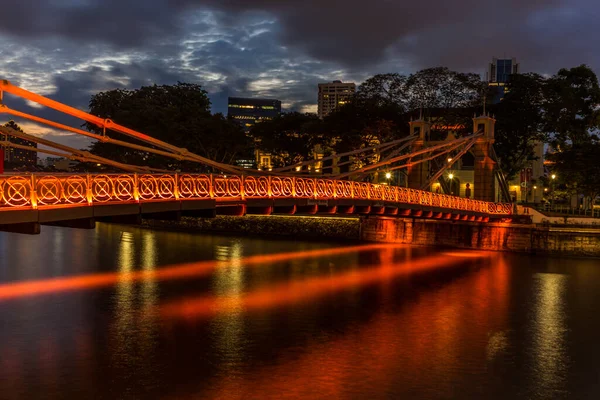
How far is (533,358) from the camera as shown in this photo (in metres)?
20.9

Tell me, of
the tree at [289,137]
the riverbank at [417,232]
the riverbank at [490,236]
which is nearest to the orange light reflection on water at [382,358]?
the riverbank at [490,236]

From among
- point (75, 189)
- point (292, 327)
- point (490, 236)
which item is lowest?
point (292, 327)

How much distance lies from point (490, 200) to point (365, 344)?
32.3 m

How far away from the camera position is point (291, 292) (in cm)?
3091

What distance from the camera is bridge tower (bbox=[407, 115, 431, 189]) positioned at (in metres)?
52.3

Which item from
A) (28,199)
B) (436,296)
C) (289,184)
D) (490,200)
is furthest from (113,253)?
(490,200)

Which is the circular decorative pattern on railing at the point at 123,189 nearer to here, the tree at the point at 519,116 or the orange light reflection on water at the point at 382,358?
the orange light reflection on water at the point at 382,358

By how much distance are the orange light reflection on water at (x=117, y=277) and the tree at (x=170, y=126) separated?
27023 millimetres

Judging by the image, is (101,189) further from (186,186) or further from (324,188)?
(324,188)

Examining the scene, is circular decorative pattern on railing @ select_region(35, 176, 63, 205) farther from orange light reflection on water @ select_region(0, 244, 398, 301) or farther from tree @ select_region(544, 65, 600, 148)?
tree @ select_region(544, 65, 600, 148)

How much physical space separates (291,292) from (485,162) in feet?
87.0

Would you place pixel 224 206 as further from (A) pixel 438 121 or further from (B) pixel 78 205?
(A) pixel 438 121

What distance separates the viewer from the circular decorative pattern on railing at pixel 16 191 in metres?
18.2

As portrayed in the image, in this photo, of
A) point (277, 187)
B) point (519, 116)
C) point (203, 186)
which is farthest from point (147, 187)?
point (519, 116)
